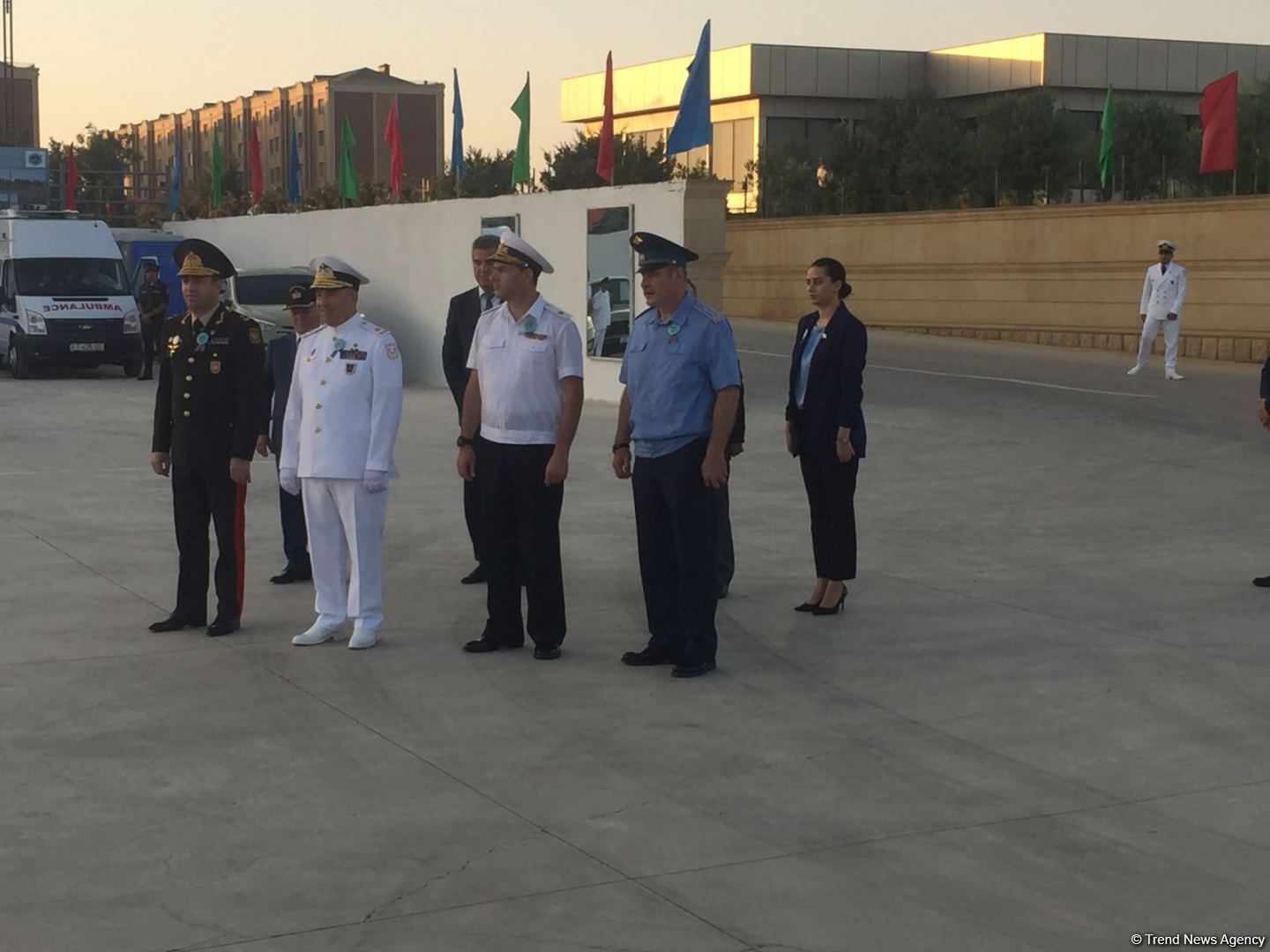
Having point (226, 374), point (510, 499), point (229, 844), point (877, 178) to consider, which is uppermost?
point (877, 178)

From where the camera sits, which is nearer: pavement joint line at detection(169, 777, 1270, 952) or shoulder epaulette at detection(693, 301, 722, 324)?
pavement joint line at detection(169, 777, 1270, 952)

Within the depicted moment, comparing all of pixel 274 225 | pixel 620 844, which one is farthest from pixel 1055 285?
pixel 620 844

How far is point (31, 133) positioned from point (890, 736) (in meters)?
125

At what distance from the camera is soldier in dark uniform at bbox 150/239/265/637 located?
8.16 meters

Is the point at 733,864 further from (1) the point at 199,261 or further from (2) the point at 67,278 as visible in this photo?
(2) the point at 67,278

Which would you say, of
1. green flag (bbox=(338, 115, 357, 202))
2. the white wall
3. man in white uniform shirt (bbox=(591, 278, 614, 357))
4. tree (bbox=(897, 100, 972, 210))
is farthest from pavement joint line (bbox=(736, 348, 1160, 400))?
tree (bbox=(897, 100, 972, 210))

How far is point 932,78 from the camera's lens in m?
67.2

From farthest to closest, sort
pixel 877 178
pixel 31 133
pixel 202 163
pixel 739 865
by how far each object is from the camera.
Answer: pixel 202 163 → pixel 31 133 → pixel 877 178 → pixel 739 865

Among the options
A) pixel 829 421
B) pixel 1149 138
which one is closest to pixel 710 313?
pixel 829 421

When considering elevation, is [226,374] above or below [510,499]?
above

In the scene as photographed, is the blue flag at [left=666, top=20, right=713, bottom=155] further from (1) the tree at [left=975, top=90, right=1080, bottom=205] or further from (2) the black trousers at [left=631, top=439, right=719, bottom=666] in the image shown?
(1) the tree at [left=975, top=90, right=1080, bottom=205]

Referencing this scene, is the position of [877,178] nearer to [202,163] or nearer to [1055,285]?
[1055,285]

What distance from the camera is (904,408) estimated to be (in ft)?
63.9

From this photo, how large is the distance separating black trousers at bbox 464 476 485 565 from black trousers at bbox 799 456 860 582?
191 cm
